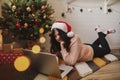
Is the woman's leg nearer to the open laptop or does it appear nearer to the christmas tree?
the christmas tree

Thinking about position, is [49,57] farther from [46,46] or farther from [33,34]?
[46,46]

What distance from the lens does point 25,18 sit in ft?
6.88

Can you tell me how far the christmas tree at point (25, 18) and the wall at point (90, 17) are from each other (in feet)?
2.09

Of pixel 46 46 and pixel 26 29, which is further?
pixel 46 46

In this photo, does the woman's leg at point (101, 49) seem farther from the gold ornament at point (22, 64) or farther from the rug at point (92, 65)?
the gold ornament at point (22, 64)

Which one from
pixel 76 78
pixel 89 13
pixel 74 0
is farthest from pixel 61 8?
pixel 76 78

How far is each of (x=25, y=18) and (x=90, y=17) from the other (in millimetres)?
1258

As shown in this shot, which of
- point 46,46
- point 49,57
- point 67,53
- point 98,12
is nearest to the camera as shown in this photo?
point 49,57

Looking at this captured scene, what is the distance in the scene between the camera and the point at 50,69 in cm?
114

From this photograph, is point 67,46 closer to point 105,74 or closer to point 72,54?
point 72,54

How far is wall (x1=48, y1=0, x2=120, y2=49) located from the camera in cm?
287

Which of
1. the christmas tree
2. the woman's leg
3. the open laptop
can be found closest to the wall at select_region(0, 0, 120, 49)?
the woman's leg

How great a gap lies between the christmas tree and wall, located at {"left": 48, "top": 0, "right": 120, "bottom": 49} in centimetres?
64

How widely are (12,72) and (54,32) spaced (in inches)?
26.5
